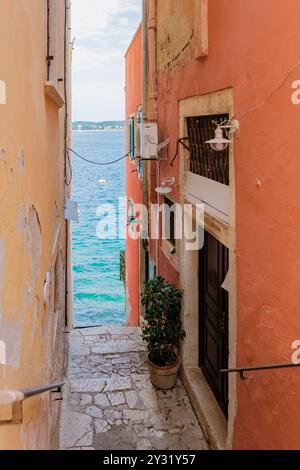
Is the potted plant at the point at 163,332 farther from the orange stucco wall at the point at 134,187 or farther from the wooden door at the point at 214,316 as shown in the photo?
the orange stucco wall at the point at 134,187

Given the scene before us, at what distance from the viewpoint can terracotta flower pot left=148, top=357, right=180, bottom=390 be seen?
710cm

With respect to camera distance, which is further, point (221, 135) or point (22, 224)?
point (221, 135)

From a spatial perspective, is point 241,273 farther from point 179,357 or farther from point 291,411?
point 179,357

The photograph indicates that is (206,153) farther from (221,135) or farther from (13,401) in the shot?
(13,401)

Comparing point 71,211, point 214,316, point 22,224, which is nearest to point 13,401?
point 22,224

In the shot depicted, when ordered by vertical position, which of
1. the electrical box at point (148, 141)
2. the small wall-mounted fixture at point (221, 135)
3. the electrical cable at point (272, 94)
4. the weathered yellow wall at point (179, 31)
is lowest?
the small wall-mounted fixture at point (221, 135)

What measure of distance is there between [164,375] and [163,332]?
26.6 inches

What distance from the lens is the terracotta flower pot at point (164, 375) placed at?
23.3 feet

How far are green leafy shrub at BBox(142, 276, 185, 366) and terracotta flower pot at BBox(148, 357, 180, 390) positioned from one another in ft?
0.29

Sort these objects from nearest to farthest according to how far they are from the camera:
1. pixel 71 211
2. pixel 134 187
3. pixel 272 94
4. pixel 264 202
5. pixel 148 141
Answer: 1. pixel 272 94
2. pixel 264 202
3. pixel 148 141
4. pixel 71 211
5. pixel 134 187

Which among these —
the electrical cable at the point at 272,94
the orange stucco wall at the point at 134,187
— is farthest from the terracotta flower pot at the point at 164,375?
the orange stucco wall at the point at 134,187

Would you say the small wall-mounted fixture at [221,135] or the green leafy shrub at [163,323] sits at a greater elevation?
the small wall-mounted fixture at [221,135]

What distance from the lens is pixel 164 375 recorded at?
710 centimetres

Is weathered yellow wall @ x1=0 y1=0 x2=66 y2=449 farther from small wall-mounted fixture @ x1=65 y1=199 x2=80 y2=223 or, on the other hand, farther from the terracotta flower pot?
small wall-mounted fixture @ x1=65 y1=199 x2=80 y2=223
